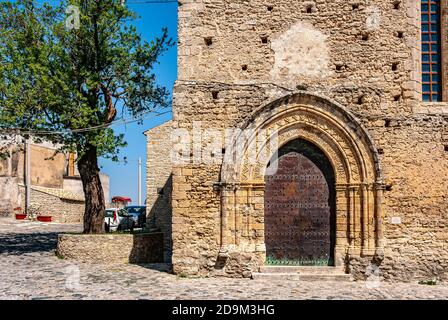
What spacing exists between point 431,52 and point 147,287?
836 centimetres

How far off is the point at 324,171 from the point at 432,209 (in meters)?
2.37

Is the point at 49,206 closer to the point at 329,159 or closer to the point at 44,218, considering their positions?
the point at 44,218

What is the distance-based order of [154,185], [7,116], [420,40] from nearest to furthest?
[420,40], [7,116], [154,185]

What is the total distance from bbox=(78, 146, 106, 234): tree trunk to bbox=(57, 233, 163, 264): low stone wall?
1137 mm

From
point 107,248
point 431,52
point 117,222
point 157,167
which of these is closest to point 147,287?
point 107,248

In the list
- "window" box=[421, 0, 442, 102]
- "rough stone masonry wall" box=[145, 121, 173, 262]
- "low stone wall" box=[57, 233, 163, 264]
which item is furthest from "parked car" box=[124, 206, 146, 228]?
"window" box=[421, 0, 442, 102]

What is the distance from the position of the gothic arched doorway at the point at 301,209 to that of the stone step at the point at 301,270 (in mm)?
232

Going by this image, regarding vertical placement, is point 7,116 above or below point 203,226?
above

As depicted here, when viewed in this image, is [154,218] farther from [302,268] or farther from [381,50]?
[381,50]

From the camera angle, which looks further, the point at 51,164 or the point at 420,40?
the point at 51,164

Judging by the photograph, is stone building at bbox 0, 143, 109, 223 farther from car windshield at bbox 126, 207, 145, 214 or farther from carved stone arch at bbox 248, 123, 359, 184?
carved stone arch at bbox 248, 123, 359, 184

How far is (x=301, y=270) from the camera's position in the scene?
9.59 meters

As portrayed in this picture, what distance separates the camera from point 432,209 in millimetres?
9672

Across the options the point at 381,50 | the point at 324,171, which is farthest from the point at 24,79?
the point at 381,50
